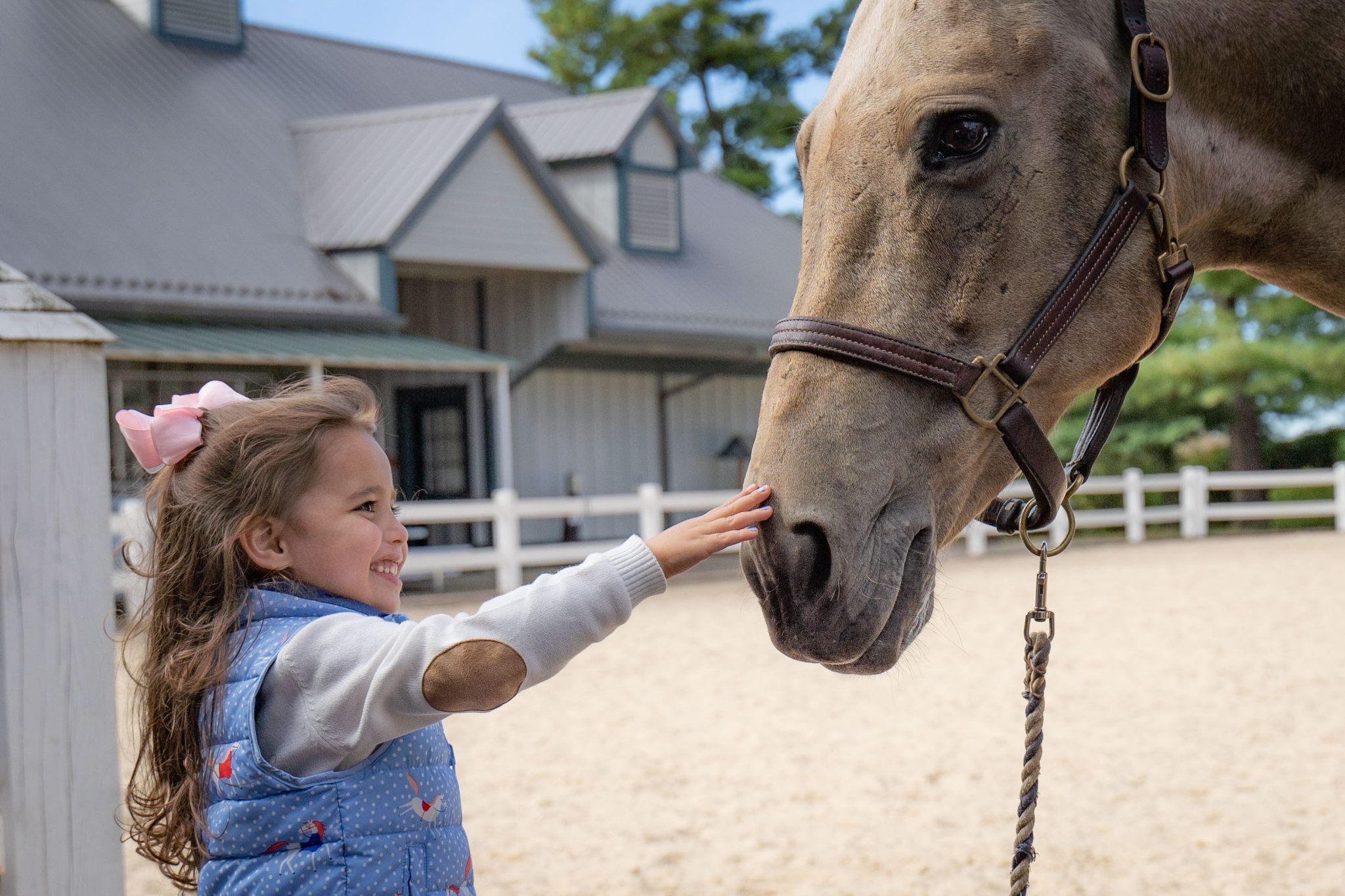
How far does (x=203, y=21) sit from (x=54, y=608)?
14.6 meters

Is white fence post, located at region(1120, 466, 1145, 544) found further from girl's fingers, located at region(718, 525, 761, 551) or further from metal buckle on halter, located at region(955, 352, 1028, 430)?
girl's fingers, located at region(718, 525, 761, 551)

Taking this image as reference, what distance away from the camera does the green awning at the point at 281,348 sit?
11.0 metres

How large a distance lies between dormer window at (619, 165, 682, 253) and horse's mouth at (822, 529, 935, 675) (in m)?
15.8

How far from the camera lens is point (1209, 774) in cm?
530

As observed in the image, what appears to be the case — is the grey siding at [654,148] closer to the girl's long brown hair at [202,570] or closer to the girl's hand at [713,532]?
the girl's long brown hair at [202,570]

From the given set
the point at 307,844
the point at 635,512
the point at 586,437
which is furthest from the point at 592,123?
the point at 307,844

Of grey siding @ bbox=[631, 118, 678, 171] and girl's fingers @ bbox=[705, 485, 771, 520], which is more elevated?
grey siding @ bbox=[631, 118, 678, 171]

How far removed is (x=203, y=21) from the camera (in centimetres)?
1520

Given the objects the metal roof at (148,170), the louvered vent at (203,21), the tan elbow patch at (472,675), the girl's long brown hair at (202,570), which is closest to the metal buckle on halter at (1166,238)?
the tan elbow patch at (472,675)

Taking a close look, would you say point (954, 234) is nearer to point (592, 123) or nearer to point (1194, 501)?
point (592, 123)

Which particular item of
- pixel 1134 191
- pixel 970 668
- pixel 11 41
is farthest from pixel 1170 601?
pixel 11 41

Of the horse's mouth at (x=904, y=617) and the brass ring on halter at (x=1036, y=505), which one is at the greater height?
the brass ring on halter at (x=1036, y=505)

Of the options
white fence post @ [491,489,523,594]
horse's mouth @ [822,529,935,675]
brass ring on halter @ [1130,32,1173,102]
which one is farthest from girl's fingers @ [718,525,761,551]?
white fence post @ [491,489,523,594]

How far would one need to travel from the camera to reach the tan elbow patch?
5.57ft
